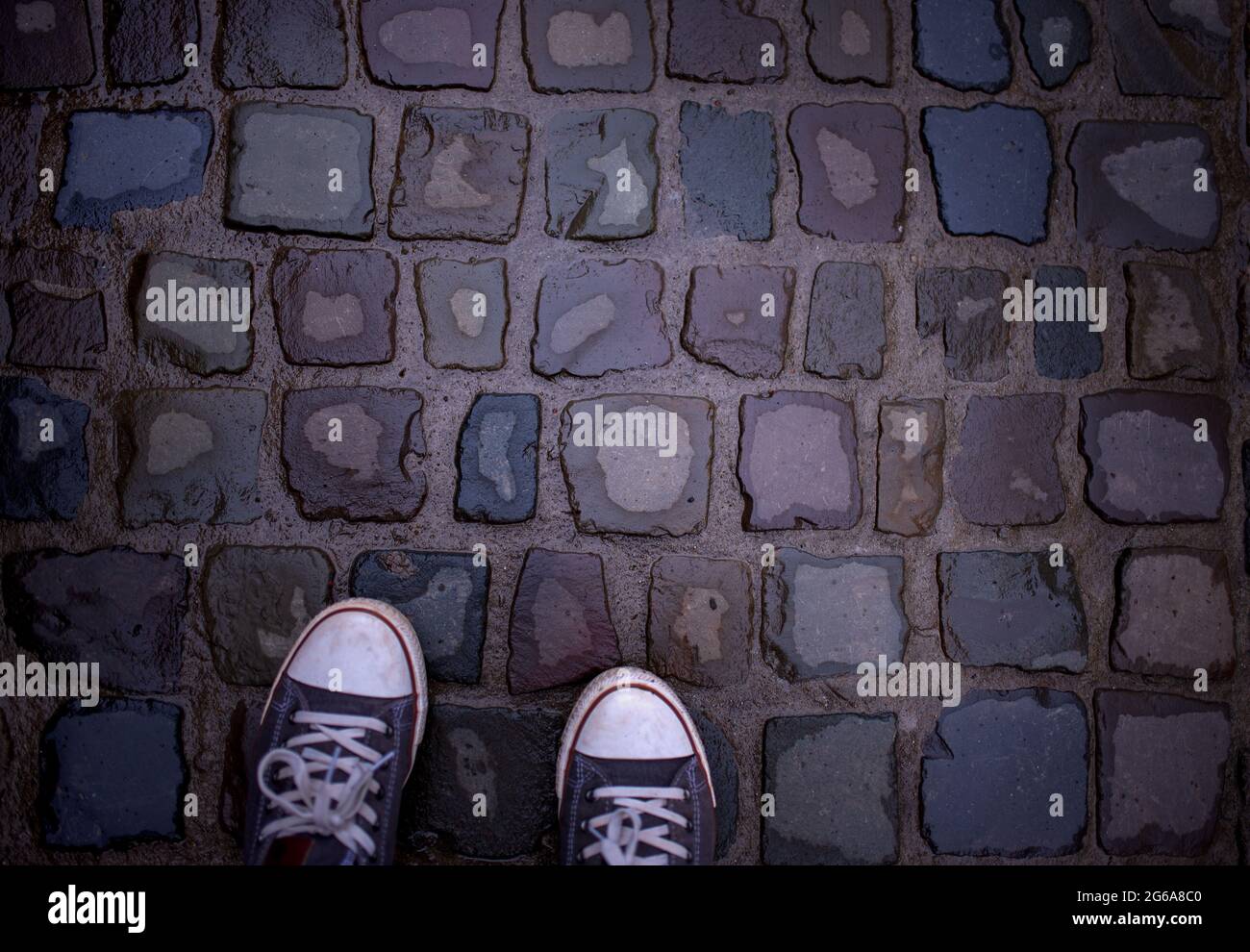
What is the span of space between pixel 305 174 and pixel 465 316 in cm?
44

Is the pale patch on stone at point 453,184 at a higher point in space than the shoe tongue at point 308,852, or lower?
higher

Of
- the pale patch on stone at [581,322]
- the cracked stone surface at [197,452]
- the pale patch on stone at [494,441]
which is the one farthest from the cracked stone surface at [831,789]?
the cracked stone surface at [197,452]

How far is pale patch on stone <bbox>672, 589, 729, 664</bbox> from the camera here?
4.96ft

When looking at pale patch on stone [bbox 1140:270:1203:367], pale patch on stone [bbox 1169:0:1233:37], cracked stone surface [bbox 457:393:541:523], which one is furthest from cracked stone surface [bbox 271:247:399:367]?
pale patch on stone [bbox 1169:0:1233:37]

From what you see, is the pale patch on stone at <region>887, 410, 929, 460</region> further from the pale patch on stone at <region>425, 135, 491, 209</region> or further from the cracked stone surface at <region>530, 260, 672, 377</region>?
the pale patch on stone at <region>425, 135, 491, 209</region>

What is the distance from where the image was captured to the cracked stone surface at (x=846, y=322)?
1518mm

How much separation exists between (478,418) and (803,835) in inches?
42.9

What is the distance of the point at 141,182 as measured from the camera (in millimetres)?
1508

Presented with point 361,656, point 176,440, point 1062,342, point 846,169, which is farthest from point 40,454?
point 1062,342

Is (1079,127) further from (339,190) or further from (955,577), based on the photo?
(339,190)

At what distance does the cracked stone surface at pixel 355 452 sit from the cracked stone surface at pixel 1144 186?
1.48m

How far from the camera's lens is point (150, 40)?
1516 millimetres

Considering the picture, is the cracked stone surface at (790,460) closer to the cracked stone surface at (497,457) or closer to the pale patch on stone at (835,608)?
the pale patch on stone at (835,608)
